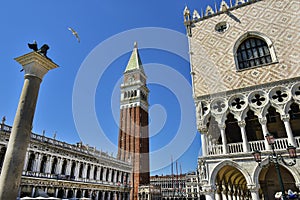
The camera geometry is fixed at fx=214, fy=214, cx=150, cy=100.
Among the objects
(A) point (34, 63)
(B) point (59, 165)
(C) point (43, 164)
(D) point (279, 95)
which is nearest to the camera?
(A) point (34, 63)

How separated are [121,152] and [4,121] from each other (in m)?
31.4

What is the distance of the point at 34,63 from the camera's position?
6.00m

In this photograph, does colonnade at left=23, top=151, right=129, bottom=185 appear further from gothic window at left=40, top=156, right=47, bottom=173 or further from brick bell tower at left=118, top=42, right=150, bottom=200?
brick bell tower at left=118, top=42, right=150, bottom=200

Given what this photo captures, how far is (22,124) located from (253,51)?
14077 mm

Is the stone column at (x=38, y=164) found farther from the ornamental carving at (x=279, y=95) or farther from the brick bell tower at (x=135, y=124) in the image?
the brick bell tower at (x=135, y=124)

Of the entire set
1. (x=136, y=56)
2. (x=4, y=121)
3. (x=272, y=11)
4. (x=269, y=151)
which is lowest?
(x=269, y=151)

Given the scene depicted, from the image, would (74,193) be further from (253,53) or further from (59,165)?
(253,53)

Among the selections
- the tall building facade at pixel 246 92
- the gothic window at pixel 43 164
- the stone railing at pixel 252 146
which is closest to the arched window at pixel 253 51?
the tall building facade at pixel 246 92

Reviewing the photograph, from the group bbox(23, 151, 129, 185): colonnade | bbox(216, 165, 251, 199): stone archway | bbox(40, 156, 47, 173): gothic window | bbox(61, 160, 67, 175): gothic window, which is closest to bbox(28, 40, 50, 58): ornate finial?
bbox(216, 165, 251, 199): stone archway

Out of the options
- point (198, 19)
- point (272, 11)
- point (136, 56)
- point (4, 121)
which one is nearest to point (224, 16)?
point (198, 19)

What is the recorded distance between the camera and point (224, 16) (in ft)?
52.4

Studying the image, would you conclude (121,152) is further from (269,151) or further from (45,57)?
(45,57)

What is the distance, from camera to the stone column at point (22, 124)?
479 cm

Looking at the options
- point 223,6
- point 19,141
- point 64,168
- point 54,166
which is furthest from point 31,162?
point 223,6
